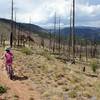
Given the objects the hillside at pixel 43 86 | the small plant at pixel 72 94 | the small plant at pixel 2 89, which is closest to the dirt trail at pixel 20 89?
the hillside at pixel 43 86

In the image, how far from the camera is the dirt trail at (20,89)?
18.6 m

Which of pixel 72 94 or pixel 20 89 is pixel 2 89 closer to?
pixel 20 89

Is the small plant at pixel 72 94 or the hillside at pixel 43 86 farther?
the small plant at pixel 72 94

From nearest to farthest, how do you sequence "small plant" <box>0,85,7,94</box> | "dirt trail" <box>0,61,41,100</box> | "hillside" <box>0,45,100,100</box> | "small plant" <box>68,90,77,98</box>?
"dirt trail" <box>0,61,41,100</box> → "hillside" <box>0,45,100,100</box> → "small plant" <box>0,85,7,94</box> → "small plant" <box>68,90,77,98</box>

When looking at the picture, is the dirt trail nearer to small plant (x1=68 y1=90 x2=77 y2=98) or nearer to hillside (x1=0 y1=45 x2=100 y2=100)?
hillside (x1=0 y1=45 x2=100 y2=100)

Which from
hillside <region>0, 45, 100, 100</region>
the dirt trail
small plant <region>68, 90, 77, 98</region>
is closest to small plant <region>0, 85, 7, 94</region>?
hillside <region>0, 45, 100, 100</region>

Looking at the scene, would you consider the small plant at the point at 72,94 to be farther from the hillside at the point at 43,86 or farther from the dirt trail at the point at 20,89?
the dirt trail at the point at 20,89

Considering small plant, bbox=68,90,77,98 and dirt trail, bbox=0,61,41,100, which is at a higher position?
dirt trail, bbox=0,61,41,100

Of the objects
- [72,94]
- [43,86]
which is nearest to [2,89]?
[43,86]

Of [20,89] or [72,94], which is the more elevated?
[20,89]

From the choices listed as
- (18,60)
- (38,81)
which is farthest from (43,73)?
(18,60)

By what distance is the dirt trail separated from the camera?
18602 millimetres

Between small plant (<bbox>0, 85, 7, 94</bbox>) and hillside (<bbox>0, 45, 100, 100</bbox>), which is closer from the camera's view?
hillside (<bbox>0, 45, 100, 100</bbox>)

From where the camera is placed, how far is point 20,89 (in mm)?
19797
